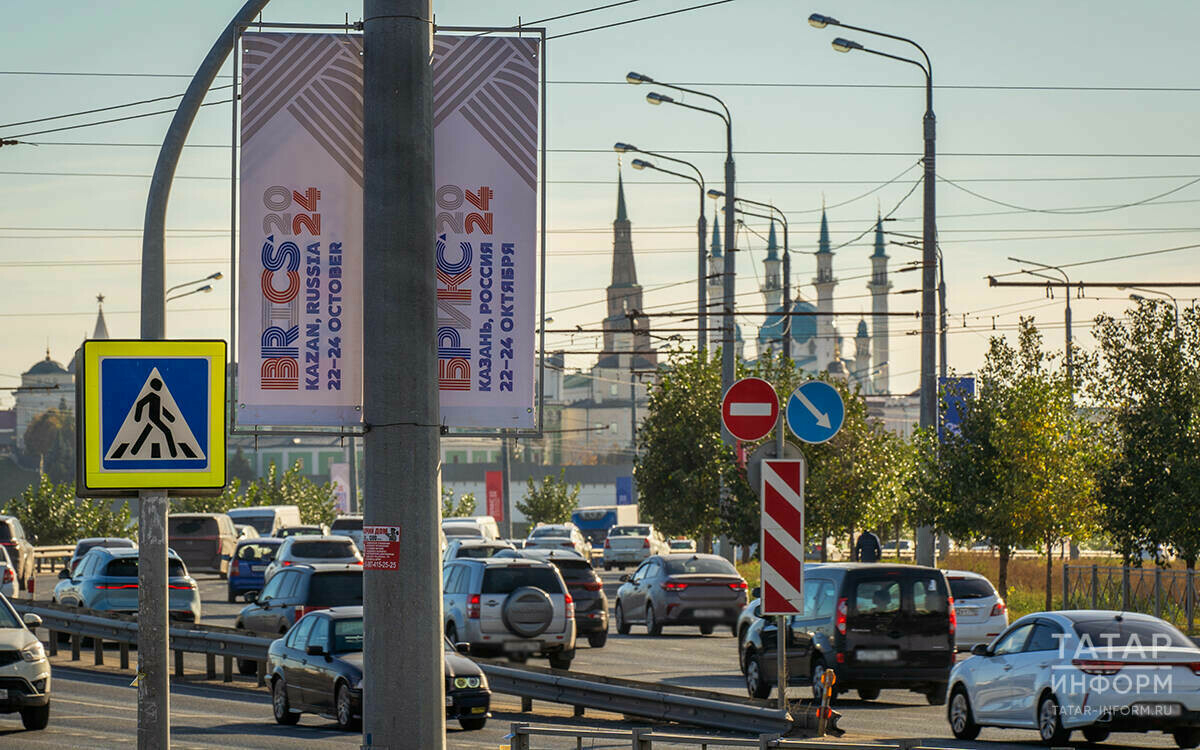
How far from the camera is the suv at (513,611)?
26.0 meters

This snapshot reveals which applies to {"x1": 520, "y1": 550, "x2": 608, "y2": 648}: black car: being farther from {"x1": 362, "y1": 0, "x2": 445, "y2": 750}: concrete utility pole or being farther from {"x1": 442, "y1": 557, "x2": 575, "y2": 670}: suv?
{"x1": 362, "y1": 0, "x2": 445, "y2": 750}: concrete utility pole

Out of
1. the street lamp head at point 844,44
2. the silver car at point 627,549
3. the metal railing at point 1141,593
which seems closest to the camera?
the metal railing at point 1141,593

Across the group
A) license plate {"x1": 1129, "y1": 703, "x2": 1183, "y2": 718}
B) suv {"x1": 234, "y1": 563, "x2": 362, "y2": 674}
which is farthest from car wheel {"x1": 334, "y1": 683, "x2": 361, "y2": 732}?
license plate {"x1": 1129, "y1": 703, "x2": 1183, "y2": 718}

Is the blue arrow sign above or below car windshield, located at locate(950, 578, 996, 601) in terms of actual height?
above

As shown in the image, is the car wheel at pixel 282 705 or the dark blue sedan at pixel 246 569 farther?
the dark blue sedan at pixel 246 569

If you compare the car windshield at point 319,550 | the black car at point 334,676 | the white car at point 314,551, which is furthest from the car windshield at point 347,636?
the car windshield at point 319,550

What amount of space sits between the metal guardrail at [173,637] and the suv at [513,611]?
290cm

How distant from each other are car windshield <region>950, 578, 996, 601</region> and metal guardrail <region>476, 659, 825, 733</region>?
11.0 m

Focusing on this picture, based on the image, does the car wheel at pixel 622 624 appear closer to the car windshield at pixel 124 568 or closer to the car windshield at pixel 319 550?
the car windshield at pixel 319 550

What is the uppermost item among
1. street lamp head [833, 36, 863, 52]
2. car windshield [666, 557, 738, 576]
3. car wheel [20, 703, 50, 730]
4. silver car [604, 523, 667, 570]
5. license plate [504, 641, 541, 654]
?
street lamp head [833, 36, 863, 52]

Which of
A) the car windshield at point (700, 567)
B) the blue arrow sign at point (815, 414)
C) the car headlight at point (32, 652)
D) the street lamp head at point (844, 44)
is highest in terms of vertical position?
the street lamp head at point (844, 44)

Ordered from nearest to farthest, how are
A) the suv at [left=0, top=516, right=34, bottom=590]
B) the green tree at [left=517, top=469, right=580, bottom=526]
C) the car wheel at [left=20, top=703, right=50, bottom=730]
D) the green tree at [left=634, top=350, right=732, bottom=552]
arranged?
the car wheel at [left=20, top=703, right=50, bottom=730] → the suv at [left=0, top=516, right=34, bottom=590] → the green tree at [left=634, top=350, right=732, bottom=552] → the green tree at [left=517, top=469, right=580, bottom=526]

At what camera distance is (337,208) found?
8906 millimetres

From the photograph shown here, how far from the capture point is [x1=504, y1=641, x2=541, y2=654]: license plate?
26.1 m
